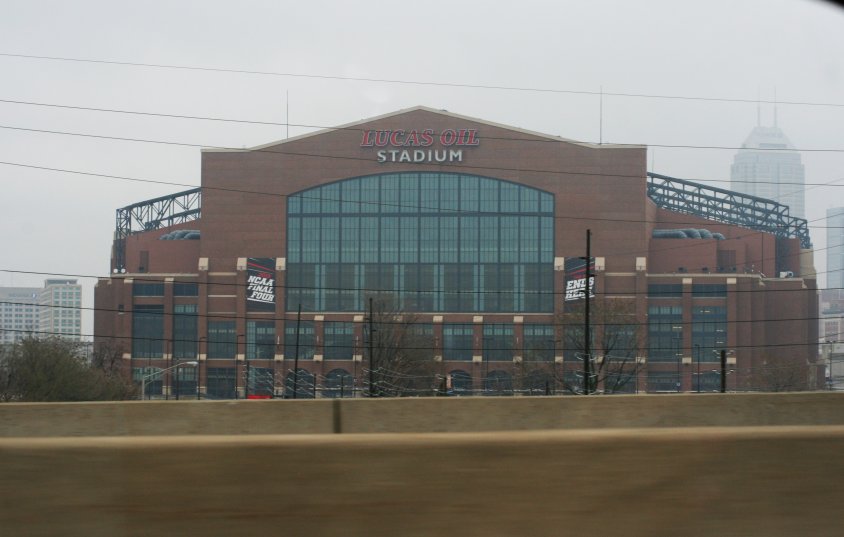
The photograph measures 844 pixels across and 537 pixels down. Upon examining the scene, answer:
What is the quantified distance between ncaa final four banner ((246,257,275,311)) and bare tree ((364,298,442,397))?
19.1 metres

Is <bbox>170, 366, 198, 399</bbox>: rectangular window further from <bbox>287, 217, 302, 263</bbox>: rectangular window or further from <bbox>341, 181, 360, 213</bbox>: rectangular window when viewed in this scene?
<bbox>341, 181, 360, 213</bbox>: rectangular window

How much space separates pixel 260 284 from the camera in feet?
332

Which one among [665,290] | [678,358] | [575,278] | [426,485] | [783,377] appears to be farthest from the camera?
[665,290]

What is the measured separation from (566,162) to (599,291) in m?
13.1

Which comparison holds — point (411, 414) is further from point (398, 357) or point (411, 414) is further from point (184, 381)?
point (184, 381)

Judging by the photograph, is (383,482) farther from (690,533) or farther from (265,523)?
(690,533)

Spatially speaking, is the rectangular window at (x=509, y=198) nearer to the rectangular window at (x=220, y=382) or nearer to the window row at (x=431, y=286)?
the window row at (x=431, y=286)

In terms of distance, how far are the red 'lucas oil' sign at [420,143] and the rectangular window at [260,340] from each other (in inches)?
798

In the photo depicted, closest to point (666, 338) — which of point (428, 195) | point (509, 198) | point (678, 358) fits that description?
point (678, 358)

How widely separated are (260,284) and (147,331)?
13192 millimetres

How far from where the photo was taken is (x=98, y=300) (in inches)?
4483

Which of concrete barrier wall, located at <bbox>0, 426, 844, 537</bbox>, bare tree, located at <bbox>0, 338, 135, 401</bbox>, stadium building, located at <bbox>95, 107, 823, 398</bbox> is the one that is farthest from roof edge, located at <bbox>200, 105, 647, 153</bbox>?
concrete barrier wall, located at <bbox>0, 426, 844, 537</bbox>

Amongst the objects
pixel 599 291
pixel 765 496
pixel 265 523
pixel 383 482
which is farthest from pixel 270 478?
pixel 599 291

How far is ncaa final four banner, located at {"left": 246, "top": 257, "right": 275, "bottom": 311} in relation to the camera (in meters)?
101
